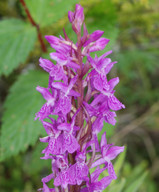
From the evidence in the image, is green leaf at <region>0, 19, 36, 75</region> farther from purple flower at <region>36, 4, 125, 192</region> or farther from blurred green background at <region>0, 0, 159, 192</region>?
purple flower at <region>36, 4, 125, 192</region>

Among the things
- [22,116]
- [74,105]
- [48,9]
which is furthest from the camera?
[48,9]

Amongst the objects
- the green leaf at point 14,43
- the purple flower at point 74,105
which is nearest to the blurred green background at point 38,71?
the green leaf at point 14,43

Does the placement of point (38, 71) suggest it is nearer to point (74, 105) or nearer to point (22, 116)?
point (22, 116)

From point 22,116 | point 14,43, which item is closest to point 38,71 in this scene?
point 14,43

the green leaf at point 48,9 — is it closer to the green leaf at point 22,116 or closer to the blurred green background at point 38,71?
the blurred green background at point 38,71

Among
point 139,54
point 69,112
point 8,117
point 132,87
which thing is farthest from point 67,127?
point 132,87

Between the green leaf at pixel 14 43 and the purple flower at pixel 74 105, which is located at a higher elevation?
the green leaf at pixel 14 43

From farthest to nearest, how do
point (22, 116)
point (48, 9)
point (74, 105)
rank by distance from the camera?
1. point (48, 9)
2. point (22, 116)
3. point (74, 105)

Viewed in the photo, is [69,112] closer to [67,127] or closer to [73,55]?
[67,127]
